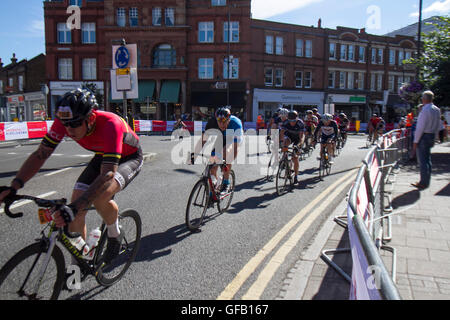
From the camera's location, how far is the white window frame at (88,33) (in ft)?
128

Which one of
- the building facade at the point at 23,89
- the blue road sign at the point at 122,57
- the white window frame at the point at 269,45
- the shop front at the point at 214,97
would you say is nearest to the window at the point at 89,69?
the building facade at the point at 23,89

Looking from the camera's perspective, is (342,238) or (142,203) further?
(142,203)

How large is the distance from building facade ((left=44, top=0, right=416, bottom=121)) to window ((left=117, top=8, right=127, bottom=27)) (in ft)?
0.33

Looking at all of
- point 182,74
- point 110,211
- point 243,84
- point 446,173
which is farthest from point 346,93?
point 110,211

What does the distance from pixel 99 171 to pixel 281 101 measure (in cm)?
3772

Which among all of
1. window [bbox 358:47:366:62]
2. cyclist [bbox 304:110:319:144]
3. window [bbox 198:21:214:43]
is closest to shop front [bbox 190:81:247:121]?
window [bbox 198:21:214:43]

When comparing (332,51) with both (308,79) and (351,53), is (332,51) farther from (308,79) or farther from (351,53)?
(308,79)

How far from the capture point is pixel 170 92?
122 feet

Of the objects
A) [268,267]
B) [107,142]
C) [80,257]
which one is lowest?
[268,267]

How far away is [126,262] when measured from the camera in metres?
3.75

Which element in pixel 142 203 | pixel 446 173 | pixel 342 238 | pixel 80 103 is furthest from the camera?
pixel 446 173

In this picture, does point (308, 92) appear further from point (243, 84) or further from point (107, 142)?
point (107, 142)

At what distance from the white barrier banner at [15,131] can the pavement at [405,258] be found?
18.0 meters
